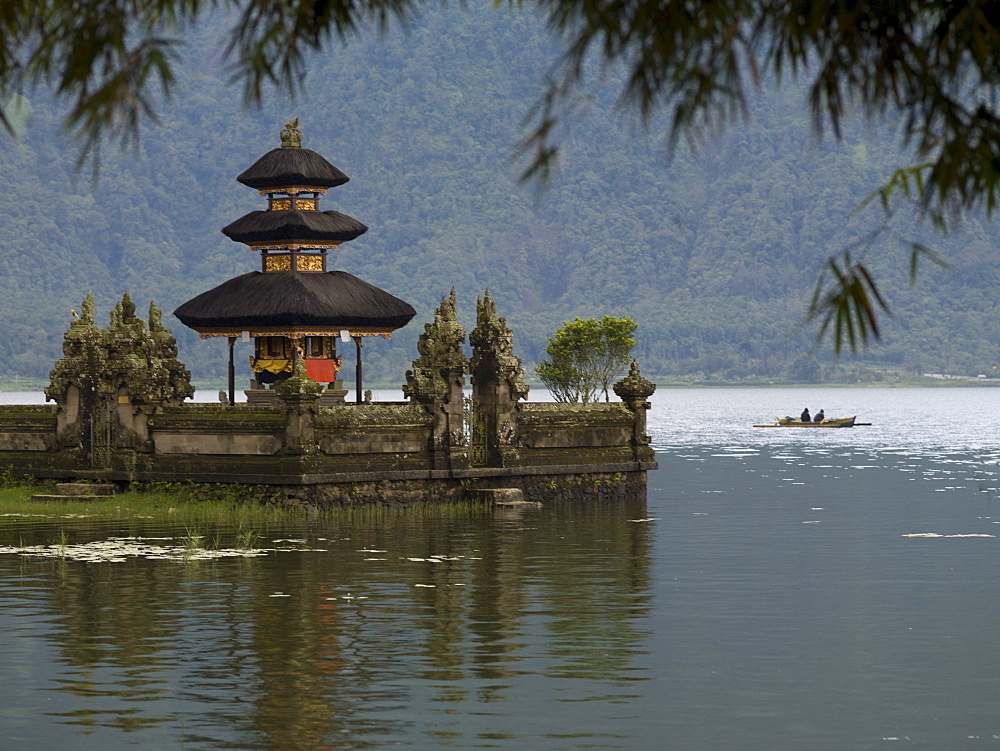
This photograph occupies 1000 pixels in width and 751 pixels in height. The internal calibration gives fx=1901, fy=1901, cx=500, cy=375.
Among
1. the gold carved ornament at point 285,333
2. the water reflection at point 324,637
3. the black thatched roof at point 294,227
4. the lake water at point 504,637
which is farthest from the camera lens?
the black thatched roof at point 294,227

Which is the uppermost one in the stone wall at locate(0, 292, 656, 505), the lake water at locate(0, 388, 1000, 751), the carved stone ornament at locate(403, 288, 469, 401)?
the carved stone ornament at locate(403, 288, 469, 401)

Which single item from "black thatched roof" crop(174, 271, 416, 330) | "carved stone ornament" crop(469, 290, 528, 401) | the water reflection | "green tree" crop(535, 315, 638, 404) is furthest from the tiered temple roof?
"green tree" crop(535, 315, 638, 404)

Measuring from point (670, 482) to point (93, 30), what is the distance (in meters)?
62.6

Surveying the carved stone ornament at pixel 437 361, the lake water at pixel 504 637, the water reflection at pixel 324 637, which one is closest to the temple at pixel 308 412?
the carved stone ornament at pixel 437 361

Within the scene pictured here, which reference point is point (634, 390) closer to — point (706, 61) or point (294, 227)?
point (294, 227)

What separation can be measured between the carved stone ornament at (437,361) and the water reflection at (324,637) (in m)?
9.43

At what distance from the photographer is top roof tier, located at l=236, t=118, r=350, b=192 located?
5628 cm

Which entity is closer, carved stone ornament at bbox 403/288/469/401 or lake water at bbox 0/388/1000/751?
lake water at bbox 0/388/1000/751

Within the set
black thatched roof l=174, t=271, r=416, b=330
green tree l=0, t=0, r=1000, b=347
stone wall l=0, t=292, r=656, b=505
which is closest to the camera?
green tree l=0, t=0, r=1000, b=347

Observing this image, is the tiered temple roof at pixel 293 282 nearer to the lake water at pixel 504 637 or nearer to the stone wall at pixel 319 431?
the stone wall at pixel 319 431

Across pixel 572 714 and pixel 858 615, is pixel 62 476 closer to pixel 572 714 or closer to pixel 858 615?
pixel 858 615

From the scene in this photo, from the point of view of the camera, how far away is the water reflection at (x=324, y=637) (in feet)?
66.3

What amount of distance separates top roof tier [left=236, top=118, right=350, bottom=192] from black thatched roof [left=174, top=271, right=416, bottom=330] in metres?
2.65

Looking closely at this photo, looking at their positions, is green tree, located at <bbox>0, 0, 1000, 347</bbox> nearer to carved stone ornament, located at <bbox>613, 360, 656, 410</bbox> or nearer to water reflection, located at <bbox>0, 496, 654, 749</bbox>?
water reflection, located at <bbox>0, 496, 654, 749</bbox>
